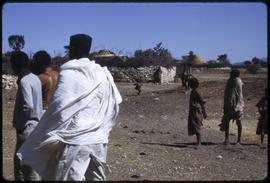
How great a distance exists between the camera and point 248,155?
9523 millimetres

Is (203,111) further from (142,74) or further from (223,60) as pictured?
(223,60)

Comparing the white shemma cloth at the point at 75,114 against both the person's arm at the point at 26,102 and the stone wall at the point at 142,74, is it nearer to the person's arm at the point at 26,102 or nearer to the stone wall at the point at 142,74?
the person's arm at the point at 26,102

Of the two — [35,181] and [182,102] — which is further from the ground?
[35,181]

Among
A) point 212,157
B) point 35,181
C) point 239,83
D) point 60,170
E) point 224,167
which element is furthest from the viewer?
point 239,83

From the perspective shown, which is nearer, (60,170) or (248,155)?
(60,170)

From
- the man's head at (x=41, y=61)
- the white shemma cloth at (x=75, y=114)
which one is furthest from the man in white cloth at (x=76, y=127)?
the man's head at (x=41, y=61)

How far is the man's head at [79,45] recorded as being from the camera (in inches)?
177

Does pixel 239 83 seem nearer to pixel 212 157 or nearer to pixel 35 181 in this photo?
pixel 212 157

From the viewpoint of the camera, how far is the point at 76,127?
421 cm

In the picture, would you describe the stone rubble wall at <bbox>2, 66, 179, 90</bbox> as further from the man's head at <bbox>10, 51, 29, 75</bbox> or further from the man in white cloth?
the man in white cloth

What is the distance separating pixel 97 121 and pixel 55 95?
0.39m

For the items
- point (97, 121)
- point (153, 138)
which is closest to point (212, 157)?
point (153, 138)

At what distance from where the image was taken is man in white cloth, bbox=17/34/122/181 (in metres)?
4.21

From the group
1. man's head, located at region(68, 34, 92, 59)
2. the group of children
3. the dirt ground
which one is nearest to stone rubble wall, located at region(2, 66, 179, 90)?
the dirt ground
